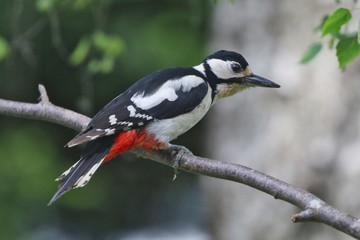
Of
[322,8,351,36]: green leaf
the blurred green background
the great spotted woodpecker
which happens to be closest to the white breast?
the great spotted woodpecker

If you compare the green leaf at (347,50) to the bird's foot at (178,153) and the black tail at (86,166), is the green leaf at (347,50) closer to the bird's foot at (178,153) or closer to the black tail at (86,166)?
the bird's foot at (178,153)

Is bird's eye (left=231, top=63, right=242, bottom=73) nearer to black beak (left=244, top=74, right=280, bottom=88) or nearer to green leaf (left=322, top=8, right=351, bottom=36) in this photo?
black beak (left=244, top=74, right=280, bottom=88)

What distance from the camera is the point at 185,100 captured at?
3586 mm

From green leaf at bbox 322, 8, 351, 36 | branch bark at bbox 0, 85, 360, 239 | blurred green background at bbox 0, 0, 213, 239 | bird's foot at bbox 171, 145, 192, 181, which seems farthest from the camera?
blurred green background at bbox 0, 0, 213, 239

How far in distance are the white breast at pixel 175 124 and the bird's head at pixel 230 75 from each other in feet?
0.35

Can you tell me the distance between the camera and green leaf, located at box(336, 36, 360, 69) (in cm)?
275

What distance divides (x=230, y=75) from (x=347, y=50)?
104 cm

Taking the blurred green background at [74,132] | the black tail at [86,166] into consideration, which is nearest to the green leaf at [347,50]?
the black tail at [86,166]

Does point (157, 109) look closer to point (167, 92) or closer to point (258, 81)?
point (167, 92)

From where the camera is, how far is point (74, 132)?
796cm

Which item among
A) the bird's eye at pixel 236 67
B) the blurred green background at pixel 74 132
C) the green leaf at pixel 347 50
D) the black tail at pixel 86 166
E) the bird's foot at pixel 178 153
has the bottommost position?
the black tail at pixel 86 166

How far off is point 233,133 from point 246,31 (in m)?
0.71

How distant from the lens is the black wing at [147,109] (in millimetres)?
3340

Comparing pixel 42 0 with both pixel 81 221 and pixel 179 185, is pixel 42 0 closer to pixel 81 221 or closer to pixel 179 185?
pixel 81 221
